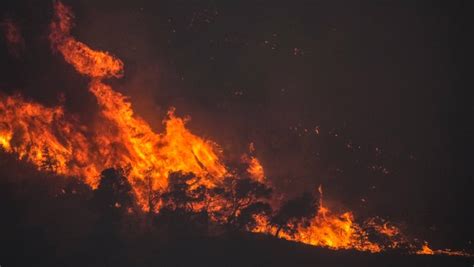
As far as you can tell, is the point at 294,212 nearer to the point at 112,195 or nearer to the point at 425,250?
the point at 425,250

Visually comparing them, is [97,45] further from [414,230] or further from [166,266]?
[414,230]

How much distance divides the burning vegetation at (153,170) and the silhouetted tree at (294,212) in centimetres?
10

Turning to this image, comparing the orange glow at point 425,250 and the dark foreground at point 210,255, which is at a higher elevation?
the orange glow at point 425,250

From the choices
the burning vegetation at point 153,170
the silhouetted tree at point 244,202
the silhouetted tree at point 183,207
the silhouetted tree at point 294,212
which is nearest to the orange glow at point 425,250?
the burning vegetation at point 153,170

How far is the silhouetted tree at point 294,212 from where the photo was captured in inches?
1678

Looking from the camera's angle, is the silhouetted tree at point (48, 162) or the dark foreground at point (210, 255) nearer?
the dark foreground at point (210, 255)

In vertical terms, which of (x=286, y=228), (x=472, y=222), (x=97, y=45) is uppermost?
(x=97, y=45)

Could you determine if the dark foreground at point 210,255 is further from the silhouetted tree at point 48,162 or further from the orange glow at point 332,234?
the silhouetted tree at point 48,162

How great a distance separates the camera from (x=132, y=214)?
41.6 meters

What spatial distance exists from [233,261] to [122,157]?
16.6m

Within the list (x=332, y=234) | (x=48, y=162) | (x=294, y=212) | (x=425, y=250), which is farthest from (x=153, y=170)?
(x=425, y=250)

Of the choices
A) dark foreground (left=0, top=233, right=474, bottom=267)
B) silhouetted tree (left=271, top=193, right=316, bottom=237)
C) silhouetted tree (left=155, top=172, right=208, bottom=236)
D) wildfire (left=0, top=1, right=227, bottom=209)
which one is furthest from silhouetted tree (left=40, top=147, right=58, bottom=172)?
silhouetted tree (left=271, top=193, right=316, bottom=237)

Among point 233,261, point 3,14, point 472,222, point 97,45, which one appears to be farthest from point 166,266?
point 472,222

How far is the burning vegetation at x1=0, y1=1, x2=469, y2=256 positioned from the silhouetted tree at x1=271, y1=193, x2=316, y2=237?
96 millimetres
